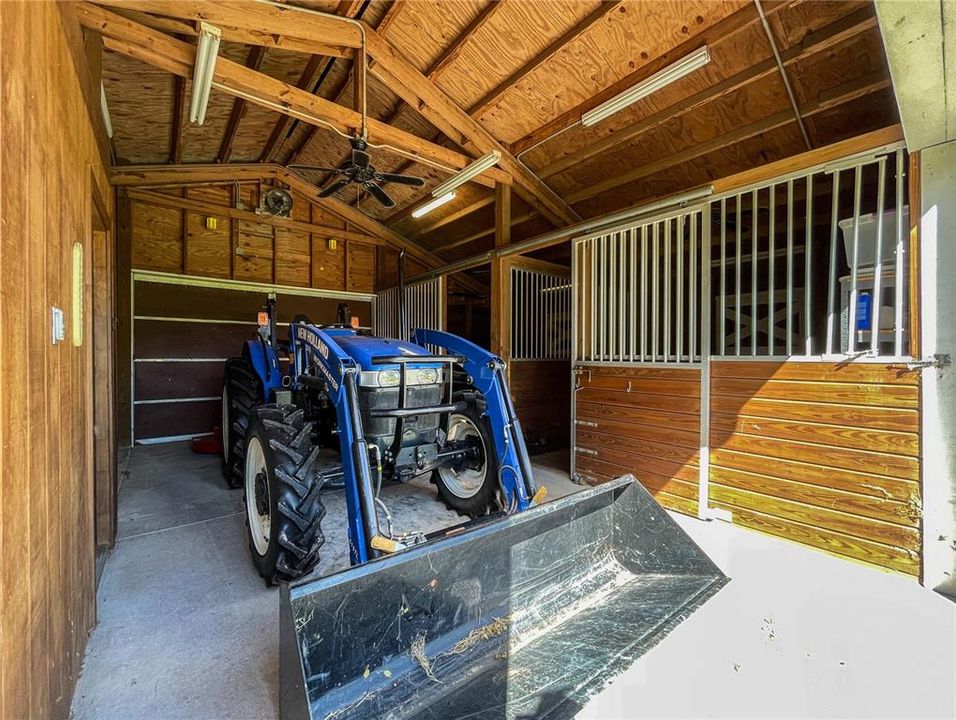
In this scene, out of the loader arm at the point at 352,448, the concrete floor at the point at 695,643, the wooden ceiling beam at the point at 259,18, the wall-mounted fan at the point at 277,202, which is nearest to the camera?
the concrete floor at the point at 695,643

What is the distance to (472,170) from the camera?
4289 millimetres

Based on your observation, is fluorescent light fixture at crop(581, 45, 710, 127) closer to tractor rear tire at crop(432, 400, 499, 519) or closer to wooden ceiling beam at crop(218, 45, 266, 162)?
tractor rear tire at crop(432, 400, 499, 519)

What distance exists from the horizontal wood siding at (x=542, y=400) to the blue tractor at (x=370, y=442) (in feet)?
6.08

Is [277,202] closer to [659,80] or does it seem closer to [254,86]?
[254,86]

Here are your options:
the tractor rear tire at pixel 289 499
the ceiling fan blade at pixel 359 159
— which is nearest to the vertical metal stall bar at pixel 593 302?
the ceiling fan blade at pixel 359 159

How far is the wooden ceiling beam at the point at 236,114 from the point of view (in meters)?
3.98

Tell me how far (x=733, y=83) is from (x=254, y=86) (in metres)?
3.98

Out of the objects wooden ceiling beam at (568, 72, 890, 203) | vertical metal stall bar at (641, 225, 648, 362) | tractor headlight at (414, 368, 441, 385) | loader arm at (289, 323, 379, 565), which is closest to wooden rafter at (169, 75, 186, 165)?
loader arm at (289, 323, 379, 565)

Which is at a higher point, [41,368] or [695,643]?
[41,368]

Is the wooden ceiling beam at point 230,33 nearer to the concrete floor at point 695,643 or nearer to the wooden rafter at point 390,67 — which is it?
the wooden rafter at point 390,67

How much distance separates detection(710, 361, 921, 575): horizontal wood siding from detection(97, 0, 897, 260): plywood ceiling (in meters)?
2.31

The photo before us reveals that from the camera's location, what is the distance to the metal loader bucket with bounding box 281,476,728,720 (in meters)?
1.24

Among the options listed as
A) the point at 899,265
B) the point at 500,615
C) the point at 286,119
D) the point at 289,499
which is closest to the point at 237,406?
the point at 289,499

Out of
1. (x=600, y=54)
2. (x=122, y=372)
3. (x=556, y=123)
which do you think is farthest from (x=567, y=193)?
(x=122, y=372)
